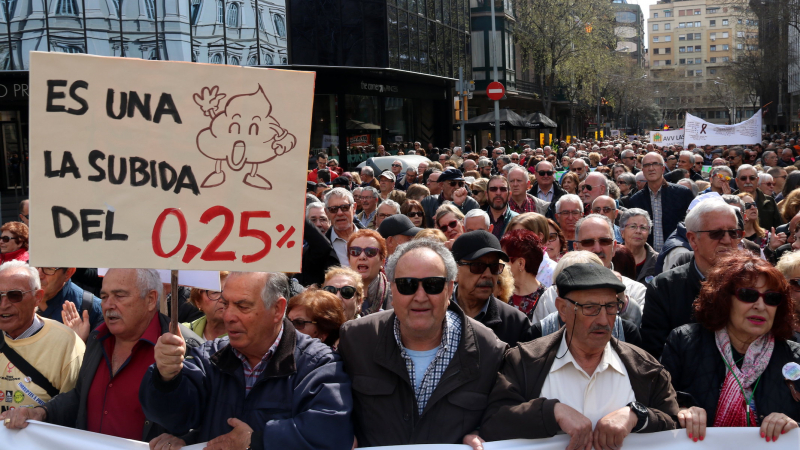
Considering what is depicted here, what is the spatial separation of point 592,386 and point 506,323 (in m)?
0.96

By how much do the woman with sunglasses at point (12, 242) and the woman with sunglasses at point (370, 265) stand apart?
3118 millimetres

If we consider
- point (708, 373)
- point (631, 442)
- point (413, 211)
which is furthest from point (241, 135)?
point (413, 211)

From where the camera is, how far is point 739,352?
354cm

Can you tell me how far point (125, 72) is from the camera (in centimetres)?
305

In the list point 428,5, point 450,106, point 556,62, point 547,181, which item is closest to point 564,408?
point 547,181

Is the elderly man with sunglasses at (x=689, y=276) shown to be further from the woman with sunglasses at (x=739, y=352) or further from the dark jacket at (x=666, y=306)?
the woman with sunglasses at (x=739, y=352)

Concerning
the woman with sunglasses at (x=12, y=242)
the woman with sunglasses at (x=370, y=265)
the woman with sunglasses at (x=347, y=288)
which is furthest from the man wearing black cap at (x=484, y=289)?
the woman with sunglasses at (x=12, y=242)

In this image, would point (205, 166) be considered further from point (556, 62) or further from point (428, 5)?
point (556, 62)

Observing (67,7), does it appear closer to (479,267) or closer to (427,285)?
(479,267)

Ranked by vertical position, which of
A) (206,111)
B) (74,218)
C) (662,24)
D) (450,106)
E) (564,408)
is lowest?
(564,408)

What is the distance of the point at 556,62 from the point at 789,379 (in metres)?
40.6

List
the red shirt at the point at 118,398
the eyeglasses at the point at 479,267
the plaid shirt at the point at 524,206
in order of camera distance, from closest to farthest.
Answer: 1. the red shirt at the point at 118,398
2. the eyeglasses at the point at 479,267
3. the plaid shirt at the point at 524,206

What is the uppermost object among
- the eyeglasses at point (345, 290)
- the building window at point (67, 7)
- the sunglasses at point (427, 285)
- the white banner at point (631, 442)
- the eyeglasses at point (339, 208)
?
the building window at point (67, 7)

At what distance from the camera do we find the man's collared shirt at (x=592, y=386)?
3.25 m
